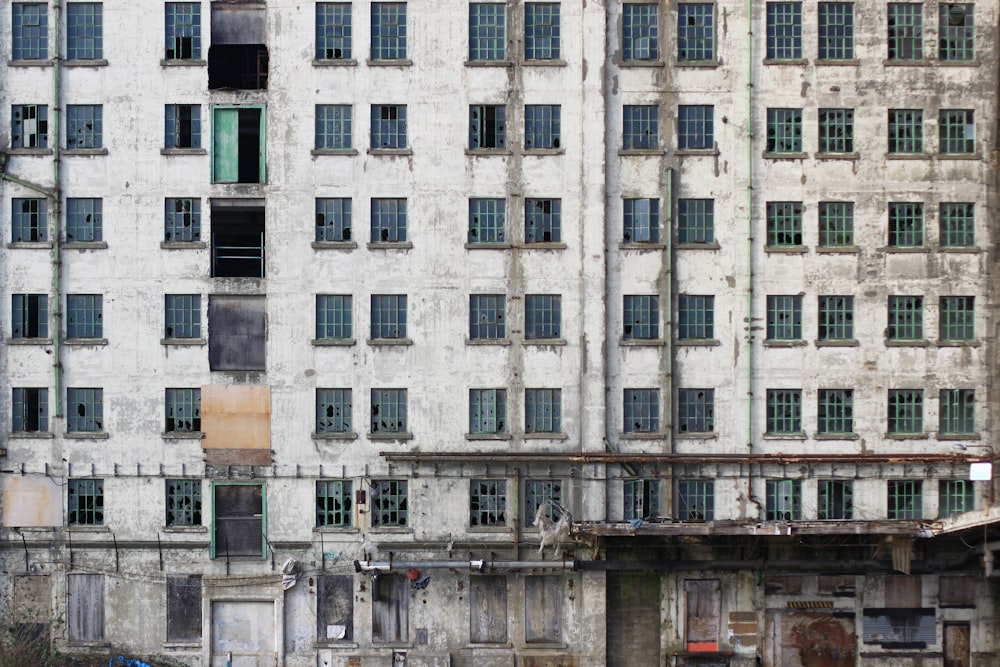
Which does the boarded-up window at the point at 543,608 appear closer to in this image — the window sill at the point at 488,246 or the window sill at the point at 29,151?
the window sill at the point at 488,246

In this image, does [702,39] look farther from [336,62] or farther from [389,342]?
[389,342]

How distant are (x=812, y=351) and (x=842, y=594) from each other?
959 centimetres

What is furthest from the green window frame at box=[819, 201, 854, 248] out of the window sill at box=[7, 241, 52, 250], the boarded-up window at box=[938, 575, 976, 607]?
the window sill at box=[7, 241, 52, 250]

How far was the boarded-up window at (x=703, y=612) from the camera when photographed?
128 ft

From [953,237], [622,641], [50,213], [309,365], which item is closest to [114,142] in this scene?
[50,213]

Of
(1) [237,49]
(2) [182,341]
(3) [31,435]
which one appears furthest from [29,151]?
(3) [31,435]

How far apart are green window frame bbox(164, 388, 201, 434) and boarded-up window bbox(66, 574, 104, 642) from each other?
6.51m

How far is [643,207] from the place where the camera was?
38.9 meters

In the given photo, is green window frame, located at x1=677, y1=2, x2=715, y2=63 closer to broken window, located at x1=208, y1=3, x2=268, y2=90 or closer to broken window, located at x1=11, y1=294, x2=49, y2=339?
broken window, located at x1=208, y1=3, x2=268, y2=90

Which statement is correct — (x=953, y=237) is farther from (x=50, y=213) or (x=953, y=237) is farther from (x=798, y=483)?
(x=50, y=213)

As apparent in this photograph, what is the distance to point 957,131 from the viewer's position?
39.2 meters

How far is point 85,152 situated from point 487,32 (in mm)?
16276

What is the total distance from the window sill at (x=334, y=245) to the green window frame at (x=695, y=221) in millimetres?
12678

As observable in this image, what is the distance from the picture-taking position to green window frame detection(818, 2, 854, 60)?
1537 inches
